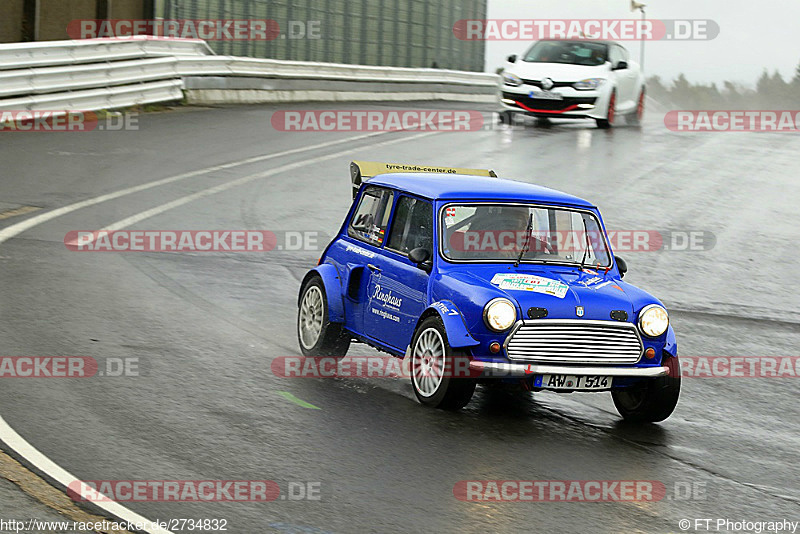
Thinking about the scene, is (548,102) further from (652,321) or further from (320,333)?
(652,321)

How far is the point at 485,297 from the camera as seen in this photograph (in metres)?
7.80

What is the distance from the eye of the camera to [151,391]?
7.94 meters

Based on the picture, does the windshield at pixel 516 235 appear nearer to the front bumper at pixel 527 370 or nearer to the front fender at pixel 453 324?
the front fender at pixel 453 324

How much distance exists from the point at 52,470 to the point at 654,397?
4.04m

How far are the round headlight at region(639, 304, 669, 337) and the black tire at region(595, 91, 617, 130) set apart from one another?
17564 mm

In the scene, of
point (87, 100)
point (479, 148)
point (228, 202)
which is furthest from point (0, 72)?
point (479, 148)

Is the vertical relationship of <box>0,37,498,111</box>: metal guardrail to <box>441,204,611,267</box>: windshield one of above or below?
above

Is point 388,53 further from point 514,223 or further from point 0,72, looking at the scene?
point 514,223

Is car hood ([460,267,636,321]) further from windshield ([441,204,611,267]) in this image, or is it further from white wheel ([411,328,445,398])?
white wheel ([411,328,445,398])

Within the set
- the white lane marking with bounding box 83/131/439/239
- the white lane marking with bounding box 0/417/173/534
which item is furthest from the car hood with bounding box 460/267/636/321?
the white lane marking with bounding box 83/131/439/239

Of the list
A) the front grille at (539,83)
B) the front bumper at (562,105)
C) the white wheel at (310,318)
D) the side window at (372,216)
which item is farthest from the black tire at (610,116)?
the white wheel at (310,318)

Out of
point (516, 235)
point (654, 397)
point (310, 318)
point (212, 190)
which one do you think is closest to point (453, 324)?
point (516, 235)

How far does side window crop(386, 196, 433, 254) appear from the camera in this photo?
28.5ft

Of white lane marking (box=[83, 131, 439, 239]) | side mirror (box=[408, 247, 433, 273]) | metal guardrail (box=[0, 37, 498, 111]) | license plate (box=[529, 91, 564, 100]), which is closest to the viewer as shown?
side mirror (box=[408, 247, 433, 273])
